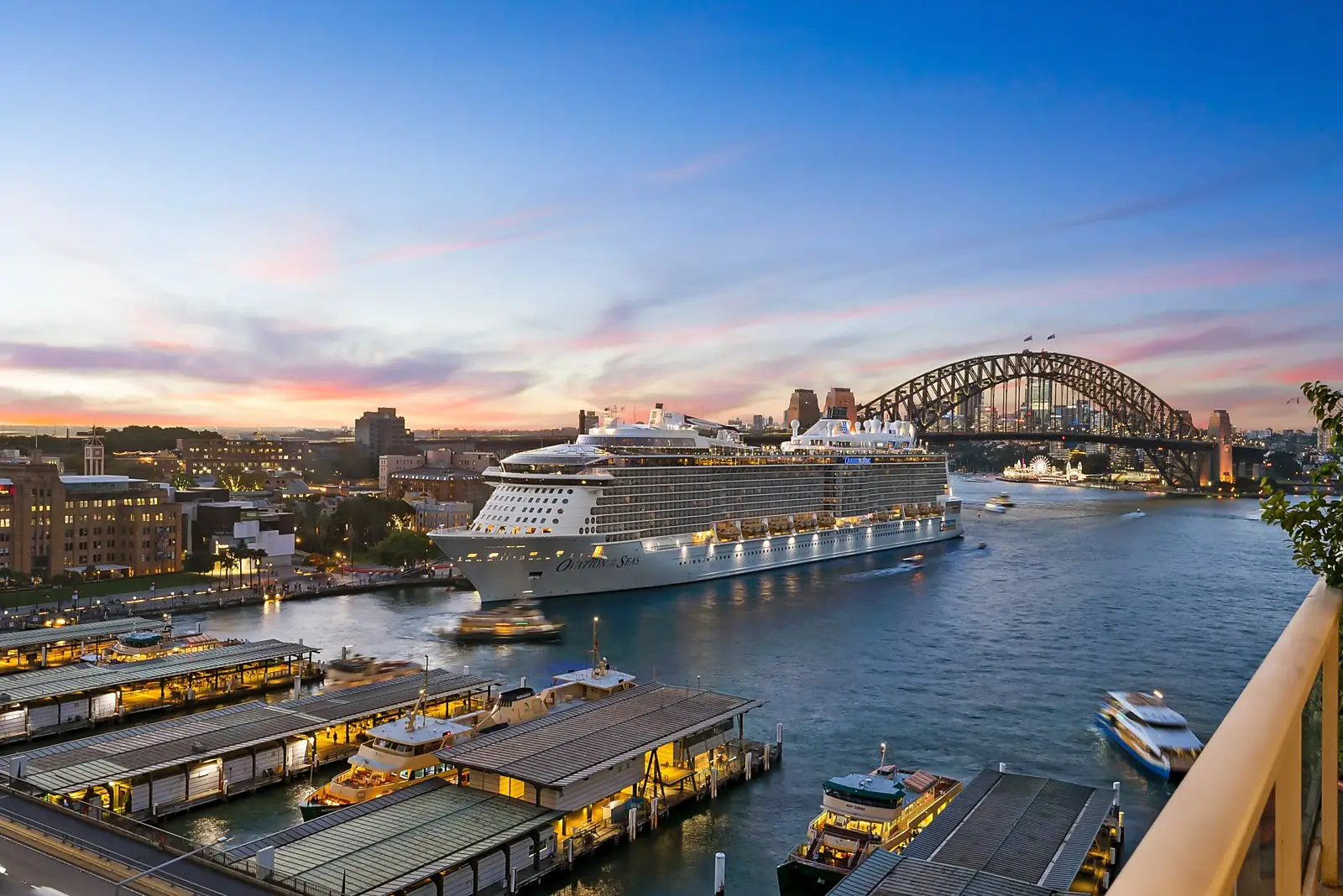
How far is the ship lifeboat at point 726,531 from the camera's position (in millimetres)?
49156

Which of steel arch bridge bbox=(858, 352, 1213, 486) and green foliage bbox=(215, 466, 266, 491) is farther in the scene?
steel arch bridge bbox=(858, 352, 1213, 486)

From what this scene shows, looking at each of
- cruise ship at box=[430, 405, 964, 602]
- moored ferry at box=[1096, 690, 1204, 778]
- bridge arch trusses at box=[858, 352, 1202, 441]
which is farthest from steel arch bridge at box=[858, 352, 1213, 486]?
moored ferry at box=[1096, 690, 1204, 778]

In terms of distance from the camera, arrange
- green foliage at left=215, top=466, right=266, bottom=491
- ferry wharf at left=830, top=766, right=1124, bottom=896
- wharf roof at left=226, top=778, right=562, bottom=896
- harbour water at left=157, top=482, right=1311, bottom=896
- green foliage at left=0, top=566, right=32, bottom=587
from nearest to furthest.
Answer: ferry wharf at left=830, top=766, right=1124, bottom=896
wharf roof at left=226, top=778, right=562, bottom=896
harbour water at left=157, top=482, right=1311, bottom=896
green foliage at left=0, top=566, right=32, bottom=587
green foliage at left=215, top=466, right=266, bottom=491

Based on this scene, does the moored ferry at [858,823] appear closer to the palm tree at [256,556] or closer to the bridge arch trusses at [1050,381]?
the palm tree at [256,556]

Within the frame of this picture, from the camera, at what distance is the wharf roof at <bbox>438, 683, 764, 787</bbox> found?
17.4 m

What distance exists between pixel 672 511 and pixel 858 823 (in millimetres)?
30525

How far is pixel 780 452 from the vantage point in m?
62.7

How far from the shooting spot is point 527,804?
1680 cm

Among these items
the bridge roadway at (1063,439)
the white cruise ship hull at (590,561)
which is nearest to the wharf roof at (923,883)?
the white cruise ship hull at (590,561)

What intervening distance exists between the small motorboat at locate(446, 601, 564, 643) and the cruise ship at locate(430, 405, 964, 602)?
156 inches

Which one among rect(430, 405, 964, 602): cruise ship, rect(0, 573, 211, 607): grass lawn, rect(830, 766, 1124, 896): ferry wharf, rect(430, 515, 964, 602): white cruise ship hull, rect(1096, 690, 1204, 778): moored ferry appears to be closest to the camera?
rect(830, 766, 1124, 896): ferry wharf

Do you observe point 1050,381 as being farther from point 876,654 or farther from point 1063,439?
point 876,654

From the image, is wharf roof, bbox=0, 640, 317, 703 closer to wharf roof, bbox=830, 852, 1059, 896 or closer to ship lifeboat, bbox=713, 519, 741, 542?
wharf roof, bbox=830, 852, 1059, 896

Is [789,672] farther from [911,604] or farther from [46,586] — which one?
[46,586]
